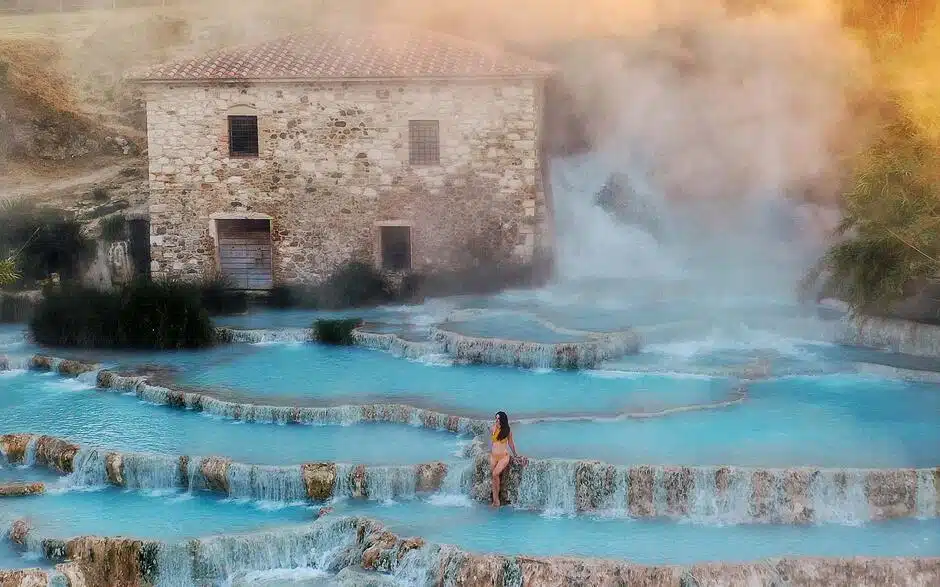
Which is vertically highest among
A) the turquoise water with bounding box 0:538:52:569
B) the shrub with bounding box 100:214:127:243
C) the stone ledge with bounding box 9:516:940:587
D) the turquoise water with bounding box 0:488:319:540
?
the shrub with bounding box 100:214:127:243

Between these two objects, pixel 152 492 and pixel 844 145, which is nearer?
Answer: pixel 152 492

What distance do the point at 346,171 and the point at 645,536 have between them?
1002 cm

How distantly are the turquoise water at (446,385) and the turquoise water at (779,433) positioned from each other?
0.52 m

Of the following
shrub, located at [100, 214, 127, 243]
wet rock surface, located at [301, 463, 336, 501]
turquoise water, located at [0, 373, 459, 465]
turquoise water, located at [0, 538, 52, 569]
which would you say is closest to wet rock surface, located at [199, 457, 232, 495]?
turquoise water, located at [0, 373, 459, 465]

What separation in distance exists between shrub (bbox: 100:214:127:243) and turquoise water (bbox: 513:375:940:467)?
33.0ft

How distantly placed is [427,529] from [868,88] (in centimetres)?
1183

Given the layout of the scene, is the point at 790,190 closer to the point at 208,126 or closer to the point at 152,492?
the point at 208,126

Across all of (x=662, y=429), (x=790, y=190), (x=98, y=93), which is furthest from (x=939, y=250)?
(x=98, y=93)

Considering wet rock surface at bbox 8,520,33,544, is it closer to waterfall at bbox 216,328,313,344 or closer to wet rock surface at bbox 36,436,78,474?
wet rock surface at bbox 36,436,78,474

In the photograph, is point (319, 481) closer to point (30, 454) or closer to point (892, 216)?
point (30, 454)

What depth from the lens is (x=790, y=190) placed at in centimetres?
1875

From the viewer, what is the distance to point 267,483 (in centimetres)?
925

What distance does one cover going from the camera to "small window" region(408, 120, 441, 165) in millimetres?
16859

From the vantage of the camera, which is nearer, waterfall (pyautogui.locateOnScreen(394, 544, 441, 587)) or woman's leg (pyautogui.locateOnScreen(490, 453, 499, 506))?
waterfall (pyautogui.locateOnScreen(394, 544, 441, 587))
